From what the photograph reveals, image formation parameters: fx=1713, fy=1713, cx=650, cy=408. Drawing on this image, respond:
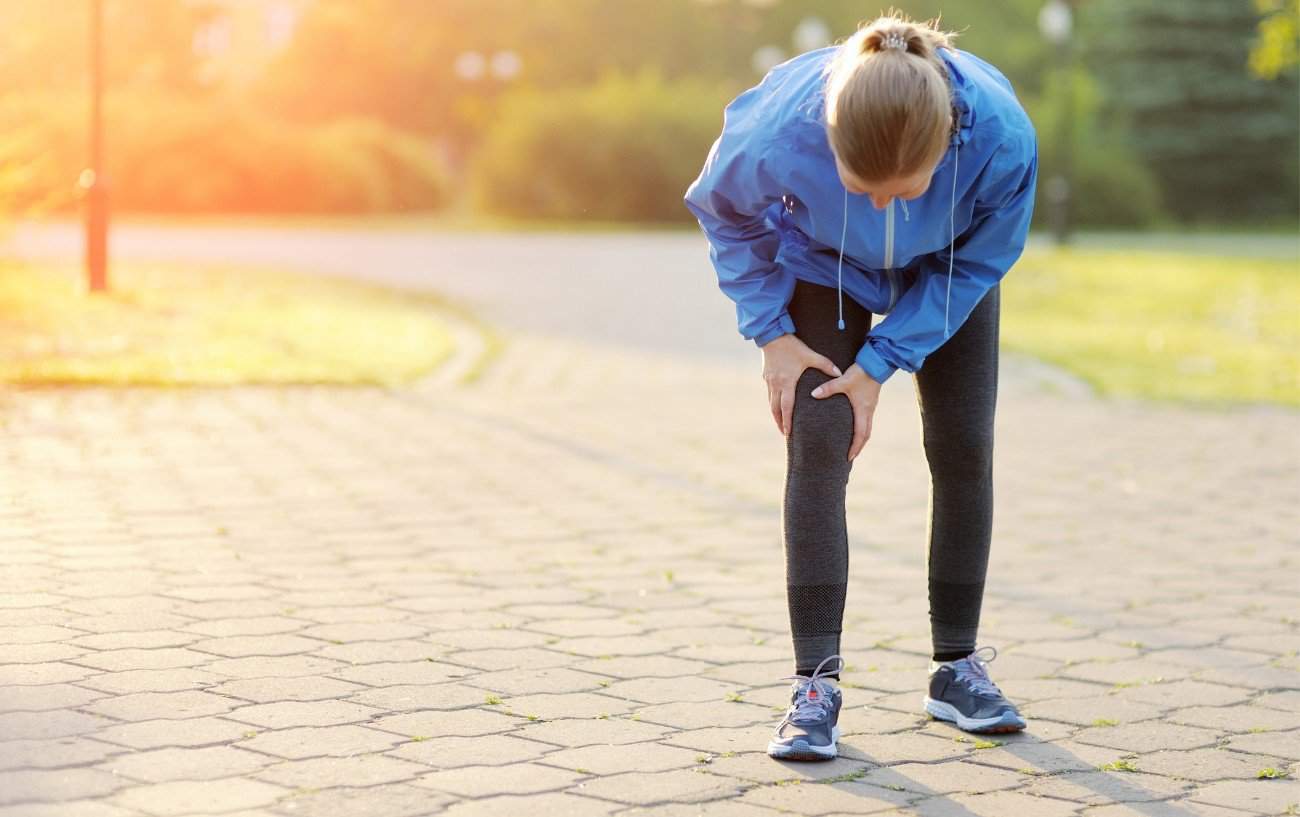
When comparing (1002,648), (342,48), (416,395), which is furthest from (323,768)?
(342,48)

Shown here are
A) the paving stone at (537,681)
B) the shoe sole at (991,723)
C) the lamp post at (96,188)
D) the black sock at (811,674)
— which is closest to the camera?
the black sock at (811,674)

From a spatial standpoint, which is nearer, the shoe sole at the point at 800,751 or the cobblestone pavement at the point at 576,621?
the cobblestone pavement at the point at 576,621

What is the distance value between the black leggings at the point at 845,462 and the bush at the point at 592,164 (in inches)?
1092

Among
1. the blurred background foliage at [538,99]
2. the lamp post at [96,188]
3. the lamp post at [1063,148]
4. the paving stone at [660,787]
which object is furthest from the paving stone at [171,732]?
the lamp post at [1063,148]

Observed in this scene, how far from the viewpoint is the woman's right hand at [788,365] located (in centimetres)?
322

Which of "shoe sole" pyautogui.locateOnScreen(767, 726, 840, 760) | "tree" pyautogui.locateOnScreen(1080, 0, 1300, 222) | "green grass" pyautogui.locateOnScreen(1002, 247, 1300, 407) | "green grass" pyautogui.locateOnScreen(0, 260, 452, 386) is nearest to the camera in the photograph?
"shoe sole" pyautogui.locateOnScreen(767, 726, 840, 760)

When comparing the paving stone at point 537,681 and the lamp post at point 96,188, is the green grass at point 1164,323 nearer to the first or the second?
the paving stone at point 537,681

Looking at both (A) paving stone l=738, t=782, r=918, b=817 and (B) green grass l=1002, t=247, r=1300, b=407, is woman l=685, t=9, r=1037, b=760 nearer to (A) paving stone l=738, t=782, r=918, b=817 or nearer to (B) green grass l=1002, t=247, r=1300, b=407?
(A) paving stone l=738, t=782, r=918, b=817

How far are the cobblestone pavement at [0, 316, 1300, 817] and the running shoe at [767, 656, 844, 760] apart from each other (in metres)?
0.06

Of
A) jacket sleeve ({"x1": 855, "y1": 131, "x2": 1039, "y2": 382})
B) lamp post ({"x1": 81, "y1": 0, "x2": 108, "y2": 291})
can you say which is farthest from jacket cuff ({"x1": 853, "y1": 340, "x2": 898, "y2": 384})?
lamp post ({"x1": 81, "y1": 0, "x2": 108, "y2": 291})

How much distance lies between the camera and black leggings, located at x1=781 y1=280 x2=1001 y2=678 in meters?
3.26

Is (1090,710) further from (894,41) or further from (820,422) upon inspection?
(894,41)

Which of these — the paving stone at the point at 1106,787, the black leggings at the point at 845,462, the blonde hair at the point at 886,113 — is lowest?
the paving stone at the point at 1106,787

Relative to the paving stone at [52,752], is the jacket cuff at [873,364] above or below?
above
